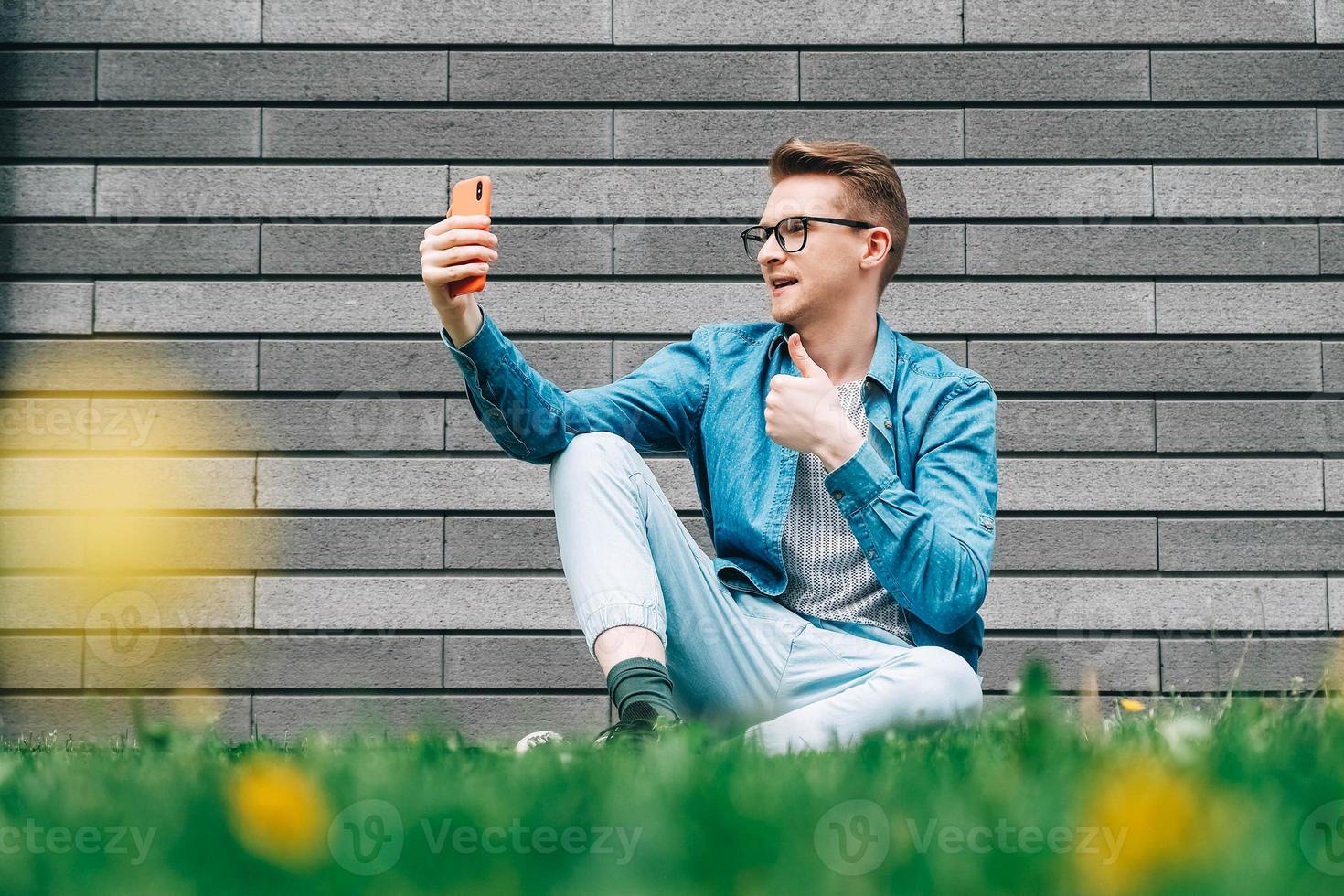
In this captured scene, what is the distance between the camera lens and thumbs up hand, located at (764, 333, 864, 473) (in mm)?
2094

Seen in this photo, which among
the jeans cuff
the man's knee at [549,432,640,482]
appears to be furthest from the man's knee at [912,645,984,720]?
the man's knee at [549,432,640,482]

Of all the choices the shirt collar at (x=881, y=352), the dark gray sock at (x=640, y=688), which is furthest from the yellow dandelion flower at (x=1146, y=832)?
the shirt collar at (x=881, y=352)

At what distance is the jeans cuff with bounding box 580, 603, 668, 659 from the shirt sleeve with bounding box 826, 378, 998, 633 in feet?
1.27

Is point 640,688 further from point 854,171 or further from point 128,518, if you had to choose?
point 128,518

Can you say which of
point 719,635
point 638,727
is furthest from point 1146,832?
point 719,635

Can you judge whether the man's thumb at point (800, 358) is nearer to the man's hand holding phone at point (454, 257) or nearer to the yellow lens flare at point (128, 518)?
the man's hand holding phone at point (454, 257)

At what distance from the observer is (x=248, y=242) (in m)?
4.14

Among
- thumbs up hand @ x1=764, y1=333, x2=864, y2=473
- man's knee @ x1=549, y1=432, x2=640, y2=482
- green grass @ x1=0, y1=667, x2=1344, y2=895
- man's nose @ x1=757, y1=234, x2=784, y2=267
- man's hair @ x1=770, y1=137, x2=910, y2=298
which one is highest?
man's hair @ x1=770, y1=137, x2=910, y2=298

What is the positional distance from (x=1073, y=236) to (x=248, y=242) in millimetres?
2881

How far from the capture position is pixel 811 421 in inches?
83.0

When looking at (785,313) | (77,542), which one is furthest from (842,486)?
(77,542)

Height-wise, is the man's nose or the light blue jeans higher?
the man's nose

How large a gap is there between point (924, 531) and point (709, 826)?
1.27m

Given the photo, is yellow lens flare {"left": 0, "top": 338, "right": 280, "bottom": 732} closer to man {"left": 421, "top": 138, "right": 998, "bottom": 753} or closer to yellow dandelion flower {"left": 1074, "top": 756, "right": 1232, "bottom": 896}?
man {"left": 421, "top": 138, "right": 998, "bottom": 753}
